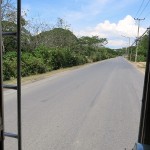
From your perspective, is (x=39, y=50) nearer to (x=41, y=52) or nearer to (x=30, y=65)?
(x=41, y=52)

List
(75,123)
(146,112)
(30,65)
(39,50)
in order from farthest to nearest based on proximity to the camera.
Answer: (39,50) → (30,65) → (75,123) → (146,112)

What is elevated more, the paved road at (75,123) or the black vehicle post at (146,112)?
the black vehicle post at (146,112)

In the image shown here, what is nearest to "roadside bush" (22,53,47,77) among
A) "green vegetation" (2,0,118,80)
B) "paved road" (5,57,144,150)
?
"green vegetation" (2,0,118,80)

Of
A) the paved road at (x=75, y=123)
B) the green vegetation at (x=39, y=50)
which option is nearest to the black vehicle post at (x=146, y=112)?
the paved road at (x=75, y=123)

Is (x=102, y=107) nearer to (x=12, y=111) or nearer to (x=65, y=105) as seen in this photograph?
(x=65, y=105)

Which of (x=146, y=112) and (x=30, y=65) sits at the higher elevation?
(x=146, y=112)

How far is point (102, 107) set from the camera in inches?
372

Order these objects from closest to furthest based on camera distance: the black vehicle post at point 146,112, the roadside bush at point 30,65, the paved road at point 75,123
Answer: the black vehicle post at point 146,112 → the paved road at point 75,123 → the roadside bush at point 30,65

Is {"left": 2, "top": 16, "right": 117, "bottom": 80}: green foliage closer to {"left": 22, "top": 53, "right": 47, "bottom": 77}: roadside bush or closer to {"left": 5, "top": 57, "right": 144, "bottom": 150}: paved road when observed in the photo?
{"left": 22, "top": 53, "right": 47, "bottom": 77}: roadside bush

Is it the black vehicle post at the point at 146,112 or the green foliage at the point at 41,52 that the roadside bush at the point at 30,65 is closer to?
the green foliage at the point at 41,52

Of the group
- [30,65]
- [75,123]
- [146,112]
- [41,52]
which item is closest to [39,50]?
[41,52]

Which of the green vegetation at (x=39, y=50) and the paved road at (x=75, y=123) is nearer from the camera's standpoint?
the paved road at (x=75, y=123)

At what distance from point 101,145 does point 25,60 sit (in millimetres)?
15997

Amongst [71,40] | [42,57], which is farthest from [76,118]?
[71,40]
